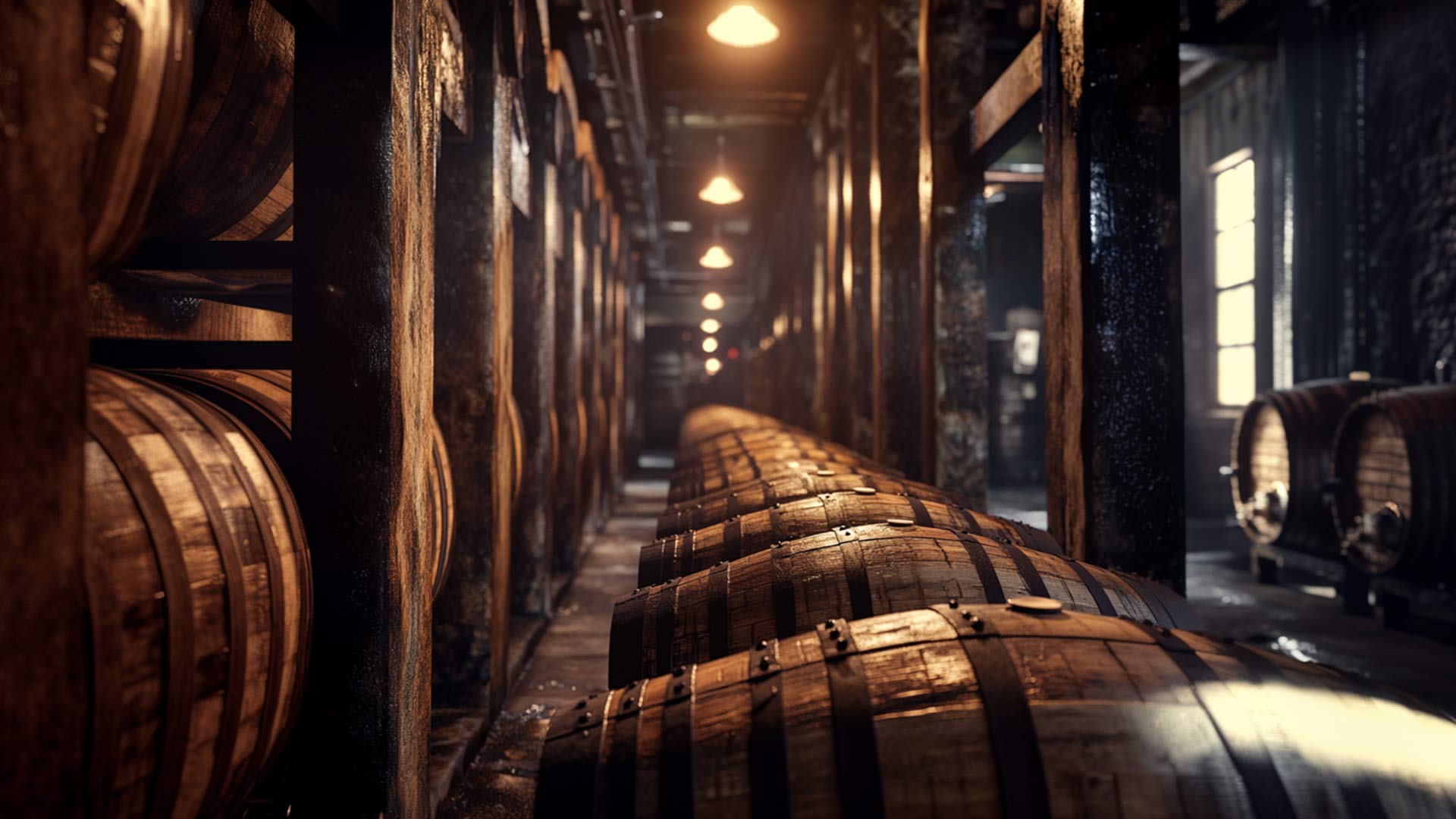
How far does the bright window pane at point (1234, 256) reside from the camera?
10.9 metres

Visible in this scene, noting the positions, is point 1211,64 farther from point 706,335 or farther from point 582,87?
point 706,335

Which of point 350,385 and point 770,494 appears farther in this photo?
point 770,494

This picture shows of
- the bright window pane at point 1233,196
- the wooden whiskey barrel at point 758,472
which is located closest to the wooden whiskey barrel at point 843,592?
the wooden whiskey barrel at point 758,472

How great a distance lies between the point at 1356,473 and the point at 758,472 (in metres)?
4.15

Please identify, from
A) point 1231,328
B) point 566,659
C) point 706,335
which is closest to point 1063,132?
point 566,659

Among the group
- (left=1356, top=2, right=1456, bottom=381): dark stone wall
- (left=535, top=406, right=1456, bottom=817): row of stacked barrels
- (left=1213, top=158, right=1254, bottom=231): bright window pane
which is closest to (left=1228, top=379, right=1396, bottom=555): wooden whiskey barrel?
(left=1356, top=2, right=1456, bottom=381): dark stone wall

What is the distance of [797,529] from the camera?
2.85m

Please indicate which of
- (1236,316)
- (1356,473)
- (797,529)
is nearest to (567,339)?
(797,529)

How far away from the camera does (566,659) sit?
4848 mm

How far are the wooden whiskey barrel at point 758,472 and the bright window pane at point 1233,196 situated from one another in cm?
870

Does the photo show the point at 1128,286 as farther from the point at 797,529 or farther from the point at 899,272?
the point at 899,272

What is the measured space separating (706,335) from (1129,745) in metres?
28.7

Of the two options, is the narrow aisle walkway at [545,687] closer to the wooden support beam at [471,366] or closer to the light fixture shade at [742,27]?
the wooden support beam at [471,366]

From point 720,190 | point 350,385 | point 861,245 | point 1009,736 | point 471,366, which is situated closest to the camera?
point 1009,736
